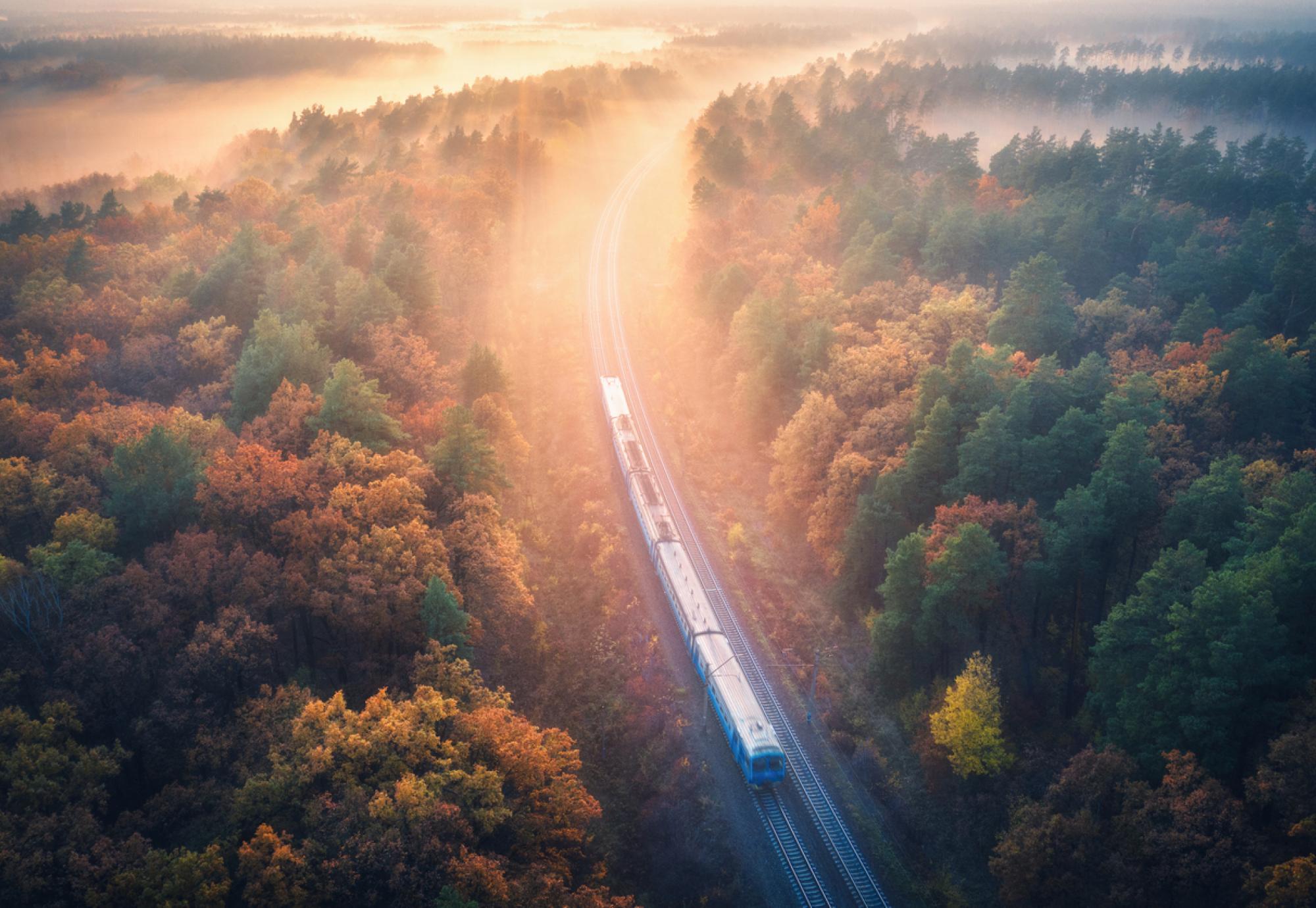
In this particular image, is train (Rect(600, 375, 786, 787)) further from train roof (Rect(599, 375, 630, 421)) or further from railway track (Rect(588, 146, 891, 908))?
railway track (Rect(588, 146, 891, 908))

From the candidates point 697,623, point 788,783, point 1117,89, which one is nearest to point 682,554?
point 697,623

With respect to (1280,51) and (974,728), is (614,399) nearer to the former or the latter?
(974,728)

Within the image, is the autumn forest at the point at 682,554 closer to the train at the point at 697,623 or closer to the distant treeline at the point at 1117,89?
the train at the point at 697,623

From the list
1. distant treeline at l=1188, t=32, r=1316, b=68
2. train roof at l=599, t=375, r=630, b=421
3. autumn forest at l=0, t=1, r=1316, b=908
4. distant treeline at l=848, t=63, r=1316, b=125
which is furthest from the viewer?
distant treeline at l=1188, t=32, r=1316, b=68

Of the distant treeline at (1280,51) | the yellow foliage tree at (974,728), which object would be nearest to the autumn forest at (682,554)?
the yellow foliage tree at (974,728)

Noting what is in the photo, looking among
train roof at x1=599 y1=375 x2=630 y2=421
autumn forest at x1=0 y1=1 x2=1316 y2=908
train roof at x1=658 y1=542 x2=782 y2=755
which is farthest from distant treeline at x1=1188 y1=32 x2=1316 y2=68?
train roof at x1=658 y1=542 x2=782 y2=755

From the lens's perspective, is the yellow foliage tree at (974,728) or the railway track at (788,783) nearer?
the railway track at (788,783)
